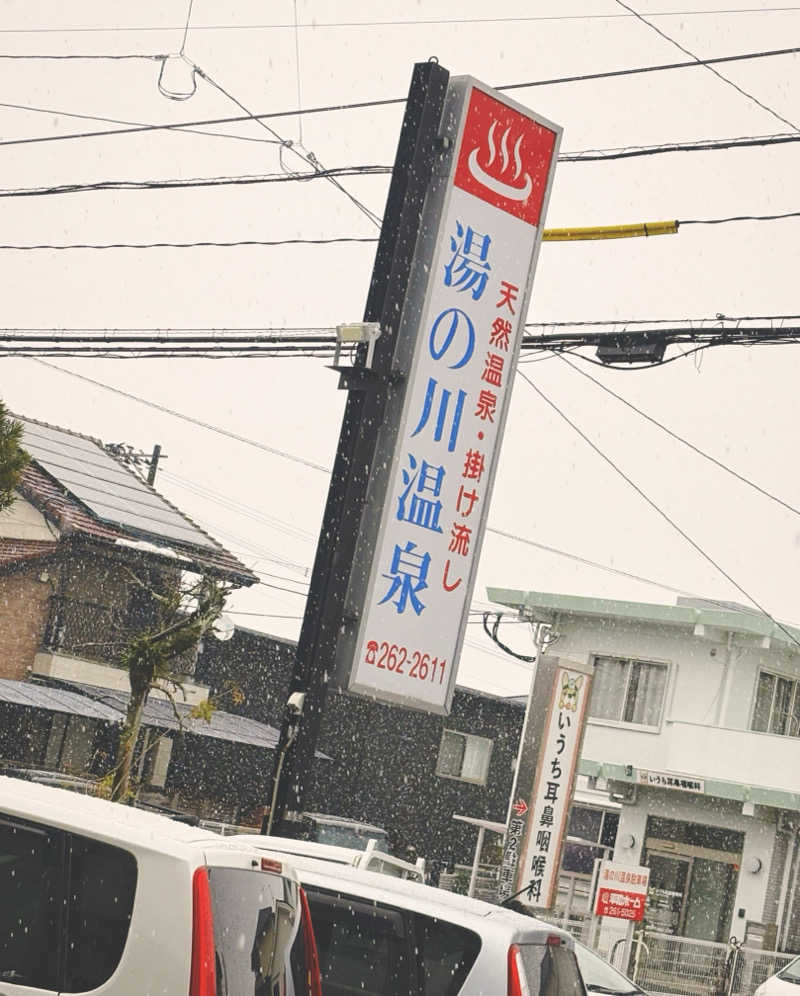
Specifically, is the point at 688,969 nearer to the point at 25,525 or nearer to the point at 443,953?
the point at 25,525

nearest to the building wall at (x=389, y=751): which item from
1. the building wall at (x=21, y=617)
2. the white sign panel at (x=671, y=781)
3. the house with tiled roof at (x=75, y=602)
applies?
the house with tiled roof at (x=75, y=602)

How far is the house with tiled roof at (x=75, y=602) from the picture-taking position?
98.2 feet

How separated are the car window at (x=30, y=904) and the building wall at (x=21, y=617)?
86.1 ft

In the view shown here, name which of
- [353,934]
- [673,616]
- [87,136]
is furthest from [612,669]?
[353,934]

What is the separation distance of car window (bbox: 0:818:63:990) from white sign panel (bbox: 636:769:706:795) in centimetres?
2549

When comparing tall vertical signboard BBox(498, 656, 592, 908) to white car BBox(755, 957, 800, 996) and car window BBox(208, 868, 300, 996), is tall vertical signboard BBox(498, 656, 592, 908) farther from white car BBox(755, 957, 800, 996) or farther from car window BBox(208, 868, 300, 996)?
car window BBox(208, 868, 300, 996)

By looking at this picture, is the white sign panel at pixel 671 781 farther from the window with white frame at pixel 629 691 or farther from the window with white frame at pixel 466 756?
the window with white frame at pixel 466 756

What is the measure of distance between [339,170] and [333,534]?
5915mm

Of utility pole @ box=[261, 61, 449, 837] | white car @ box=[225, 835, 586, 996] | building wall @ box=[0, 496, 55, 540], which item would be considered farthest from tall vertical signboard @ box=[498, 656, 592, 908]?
building wall @ box=[0, 496, 55, 540]

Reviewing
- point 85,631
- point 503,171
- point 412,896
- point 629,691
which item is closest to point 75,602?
point 85,631

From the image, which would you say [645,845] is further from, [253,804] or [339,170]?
[339,170]

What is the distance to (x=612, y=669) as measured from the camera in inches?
1249

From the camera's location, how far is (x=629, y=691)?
3136 centimetres

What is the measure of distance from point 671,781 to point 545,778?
11657 millimetres
